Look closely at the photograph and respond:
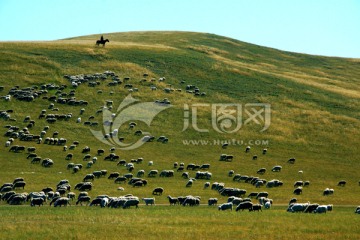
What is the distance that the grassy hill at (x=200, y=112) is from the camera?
5944cm

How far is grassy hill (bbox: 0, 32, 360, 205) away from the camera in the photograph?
5944cm

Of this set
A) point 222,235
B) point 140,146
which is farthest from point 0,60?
point 222,235

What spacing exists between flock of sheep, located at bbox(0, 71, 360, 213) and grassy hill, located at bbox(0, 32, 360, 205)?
0.88 m

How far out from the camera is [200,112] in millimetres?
87312

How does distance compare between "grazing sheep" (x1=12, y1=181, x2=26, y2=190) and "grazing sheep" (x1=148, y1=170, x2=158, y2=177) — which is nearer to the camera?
"grazing sheep" (x1=12, y1=181, x2=26, y2=190)

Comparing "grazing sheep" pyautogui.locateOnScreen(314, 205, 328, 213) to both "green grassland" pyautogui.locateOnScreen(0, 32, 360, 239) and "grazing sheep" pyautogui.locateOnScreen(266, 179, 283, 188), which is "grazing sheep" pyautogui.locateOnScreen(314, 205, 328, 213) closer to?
"green grassland" pyautogui.locateOnScreen(0, 32, 360, 239)

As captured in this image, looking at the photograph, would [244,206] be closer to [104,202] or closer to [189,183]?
[104,202]

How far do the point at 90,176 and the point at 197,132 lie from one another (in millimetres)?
26391

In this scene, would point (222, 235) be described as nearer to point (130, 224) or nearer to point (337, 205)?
point (130, 224)

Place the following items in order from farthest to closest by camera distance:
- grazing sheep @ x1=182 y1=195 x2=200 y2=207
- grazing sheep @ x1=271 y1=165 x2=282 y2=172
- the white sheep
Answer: grazing sheep @ x1=271 y1=165 x2=282 y2=172 < the white sheep < grazing sheep @ x1=182 y1=195 x2=200 y2=207

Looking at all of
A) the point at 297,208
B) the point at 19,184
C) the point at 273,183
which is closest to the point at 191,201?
the point at 297,208

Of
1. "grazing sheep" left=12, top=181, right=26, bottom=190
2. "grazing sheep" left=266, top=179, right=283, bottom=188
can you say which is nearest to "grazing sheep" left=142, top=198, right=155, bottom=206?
"grazing sheep" left=12, top=181, right=26, bottom=190

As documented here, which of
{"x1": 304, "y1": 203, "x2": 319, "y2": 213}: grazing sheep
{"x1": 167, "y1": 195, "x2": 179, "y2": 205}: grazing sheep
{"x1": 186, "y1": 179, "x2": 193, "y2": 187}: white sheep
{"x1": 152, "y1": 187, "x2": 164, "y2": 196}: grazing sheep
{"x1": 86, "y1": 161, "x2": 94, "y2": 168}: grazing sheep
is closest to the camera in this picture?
{"x1": 304, "y1": 203, "x2": 319, "y2": 213}: grazing sheep

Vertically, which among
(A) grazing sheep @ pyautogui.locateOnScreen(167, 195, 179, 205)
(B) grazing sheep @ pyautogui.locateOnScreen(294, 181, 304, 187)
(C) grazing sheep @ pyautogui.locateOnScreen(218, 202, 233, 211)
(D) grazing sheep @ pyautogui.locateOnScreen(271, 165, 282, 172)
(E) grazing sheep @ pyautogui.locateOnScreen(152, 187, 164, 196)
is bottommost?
(B) grazing sheep @ pyautogui.locateOnScreen(294, 181, 304, 187)
